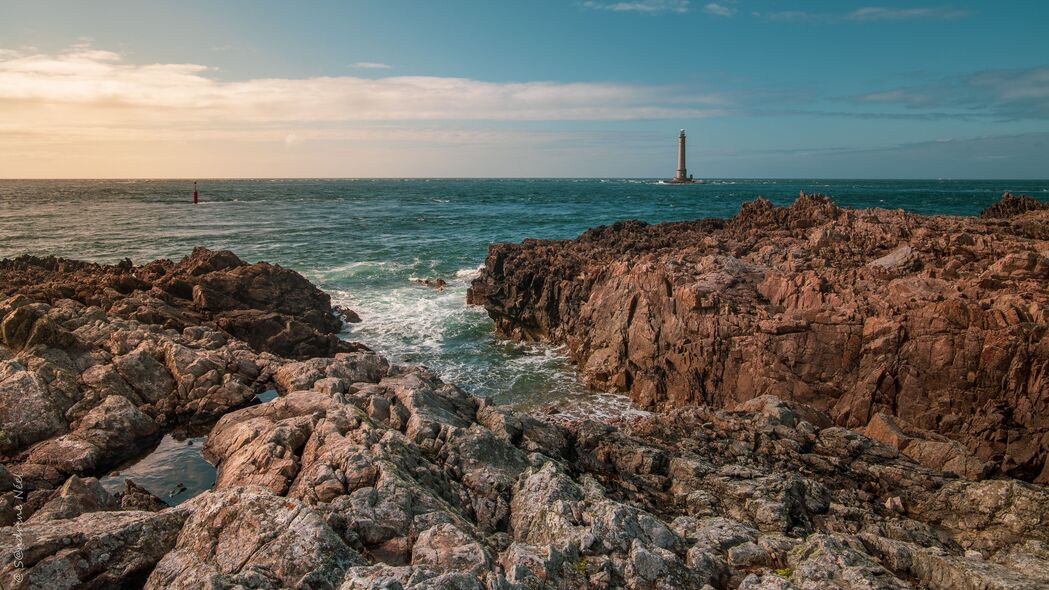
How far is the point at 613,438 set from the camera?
1054 cm

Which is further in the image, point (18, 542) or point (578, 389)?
point (578, 389)

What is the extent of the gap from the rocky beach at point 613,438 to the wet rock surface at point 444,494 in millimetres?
41

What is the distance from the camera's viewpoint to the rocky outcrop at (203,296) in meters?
16.2

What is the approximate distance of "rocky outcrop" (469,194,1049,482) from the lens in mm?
11664

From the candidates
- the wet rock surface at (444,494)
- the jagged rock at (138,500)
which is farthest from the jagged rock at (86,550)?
the jagged rock at (138,500)

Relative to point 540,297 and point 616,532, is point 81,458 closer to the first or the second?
point 616,532

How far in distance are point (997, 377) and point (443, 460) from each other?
1188cm

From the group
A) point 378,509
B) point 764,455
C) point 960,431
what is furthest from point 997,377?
point 378,509

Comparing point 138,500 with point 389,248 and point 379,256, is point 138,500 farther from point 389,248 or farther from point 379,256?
point 389,248

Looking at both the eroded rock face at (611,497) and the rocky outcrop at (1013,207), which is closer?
A: the eroded rock face at (611,497)

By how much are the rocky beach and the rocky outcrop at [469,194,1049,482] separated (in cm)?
6

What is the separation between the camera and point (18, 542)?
18.8 feet

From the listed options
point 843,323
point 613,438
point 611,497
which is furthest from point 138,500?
point 843,323

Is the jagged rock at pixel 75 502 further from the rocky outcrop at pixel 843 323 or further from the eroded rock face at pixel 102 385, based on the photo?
the rocky outcrop at pixel 843 323
